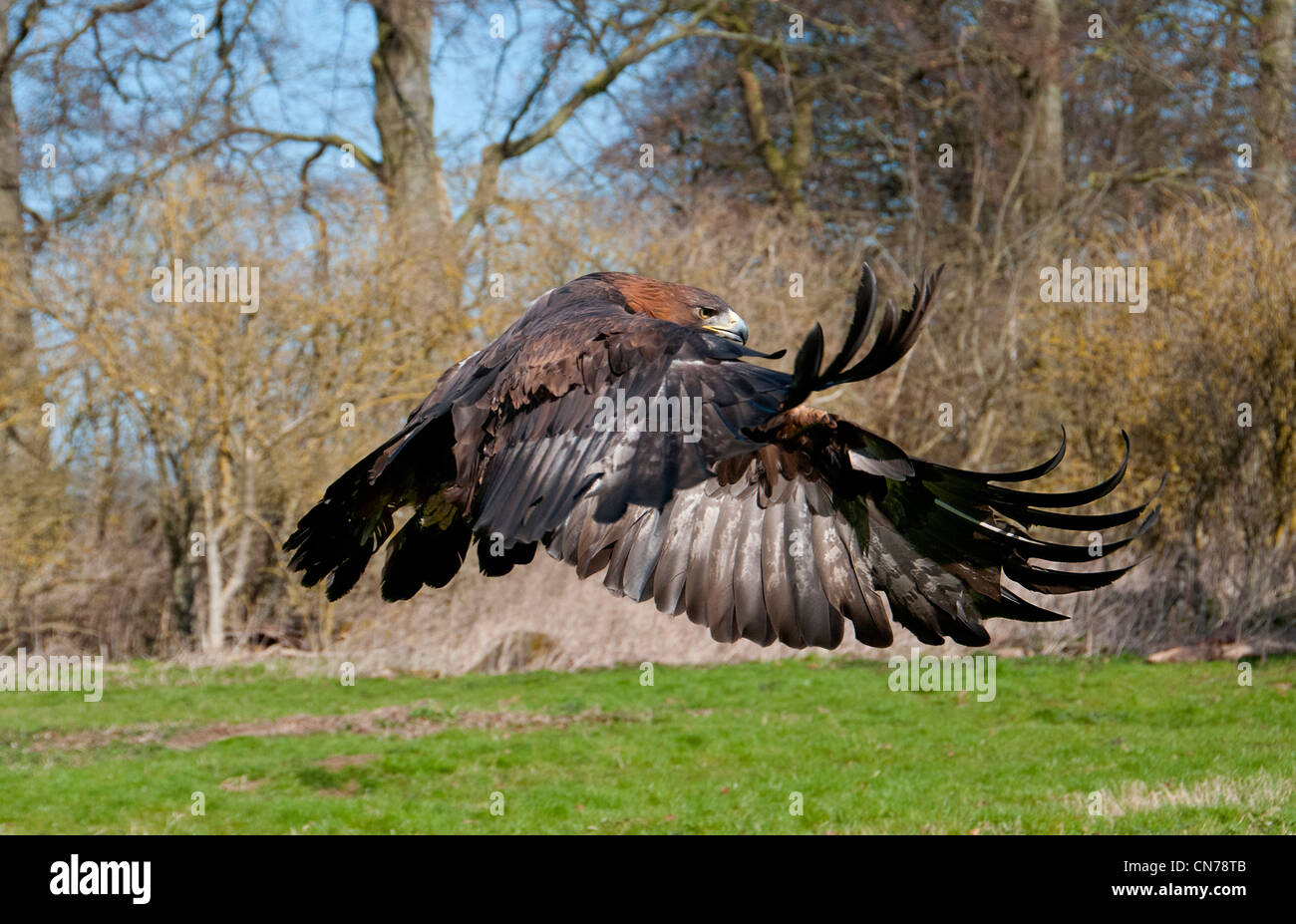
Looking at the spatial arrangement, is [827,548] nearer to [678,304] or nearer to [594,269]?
[678,304]

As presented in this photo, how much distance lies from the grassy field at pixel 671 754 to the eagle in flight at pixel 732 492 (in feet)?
12.9

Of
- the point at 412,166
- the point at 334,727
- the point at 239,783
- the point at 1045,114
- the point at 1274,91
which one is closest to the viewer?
the point at 239,783

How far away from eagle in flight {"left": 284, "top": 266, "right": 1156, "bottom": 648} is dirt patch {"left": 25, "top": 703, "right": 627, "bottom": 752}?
25.0ft

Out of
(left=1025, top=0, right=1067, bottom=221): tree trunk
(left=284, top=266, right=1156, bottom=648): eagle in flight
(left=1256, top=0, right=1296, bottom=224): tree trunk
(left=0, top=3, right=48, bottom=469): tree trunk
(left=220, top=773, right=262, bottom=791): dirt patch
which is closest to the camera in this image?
(left=284, top=266, right=1156, bottom=648): eagle in flight

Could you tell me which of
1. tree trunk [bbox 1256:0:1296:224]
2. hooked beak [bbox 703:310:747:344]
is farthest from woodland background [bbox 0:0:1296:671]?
hooked beak [bbox 703:310:747:344]

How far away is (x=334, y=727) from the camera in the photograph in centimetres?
1189

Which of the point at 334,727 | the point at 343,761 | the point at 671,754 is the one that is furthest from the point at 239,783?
the point at 671,754

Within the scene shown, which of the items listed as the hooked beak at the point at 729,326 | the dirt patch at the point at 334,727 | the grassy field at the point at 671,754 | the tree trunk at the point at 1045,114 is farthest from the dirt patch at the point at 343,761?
the tree trunk at the point at 1045,114

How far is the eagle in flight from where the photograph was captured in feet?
11.6

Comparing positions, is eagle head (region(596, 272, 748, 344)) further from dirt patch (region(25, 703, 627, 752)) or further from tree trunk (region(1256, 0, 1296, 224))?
tree trunk (region(1256, 0, 1296, 224))

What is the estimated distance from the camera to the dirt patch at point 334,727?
445 inches

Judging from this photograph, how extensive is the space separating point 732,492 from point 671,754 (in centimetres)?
666

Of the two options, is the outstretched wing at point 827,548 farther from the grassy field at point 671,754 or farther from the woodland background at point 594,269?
the woodland background at point 594,269
